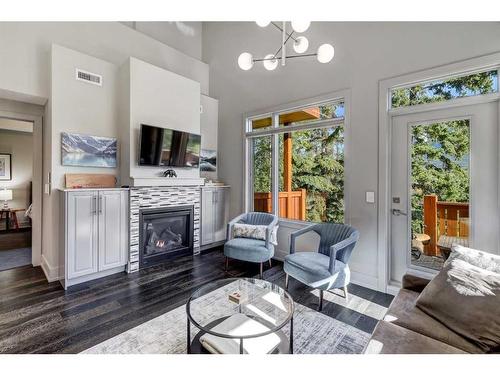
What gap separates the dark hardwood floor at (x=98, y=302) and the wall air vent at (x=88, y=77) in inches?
110

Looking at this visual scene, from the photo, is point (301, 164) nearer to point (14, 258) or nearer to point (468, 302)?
point (468, 302)

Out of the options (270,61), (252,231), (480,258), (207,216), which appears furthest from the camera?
(207,216)

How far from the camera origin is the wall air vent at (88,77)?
11.0 ft

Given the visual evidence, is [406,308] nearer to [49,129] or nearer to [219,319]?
[219,319]

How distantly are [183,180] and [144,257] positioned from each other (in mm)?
1335

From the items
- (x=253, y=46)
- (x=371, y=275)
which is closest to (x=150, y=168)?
(x=253, y=46)

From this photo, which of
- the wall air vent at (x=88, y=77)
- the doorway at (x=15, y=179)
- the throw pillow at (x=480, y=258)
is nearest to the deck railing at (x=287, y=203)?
the throw pillow at (x=480, y=258)

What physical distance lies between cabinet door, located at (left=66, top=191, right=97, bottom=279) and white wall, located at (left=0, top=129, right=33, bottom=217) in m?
4.77

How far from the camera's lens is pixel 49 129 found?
3.26 metres

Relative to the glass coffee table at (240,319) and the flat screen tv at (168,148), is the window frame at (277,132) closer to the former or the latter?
the flat screen tv at (168,148)

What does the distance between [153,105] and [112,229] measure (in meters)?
1.95

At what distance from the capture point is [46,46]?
10.8 ft

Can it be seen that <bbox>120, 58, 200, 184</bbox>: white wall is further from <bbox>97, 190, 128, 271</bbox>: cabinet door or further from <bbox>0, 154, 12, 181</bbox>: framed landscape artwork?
<bbox>0, 154, 12, 181</bbox>: framed landscape artwork

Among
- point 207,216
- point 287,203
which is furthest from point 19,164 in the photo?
point 287,203
